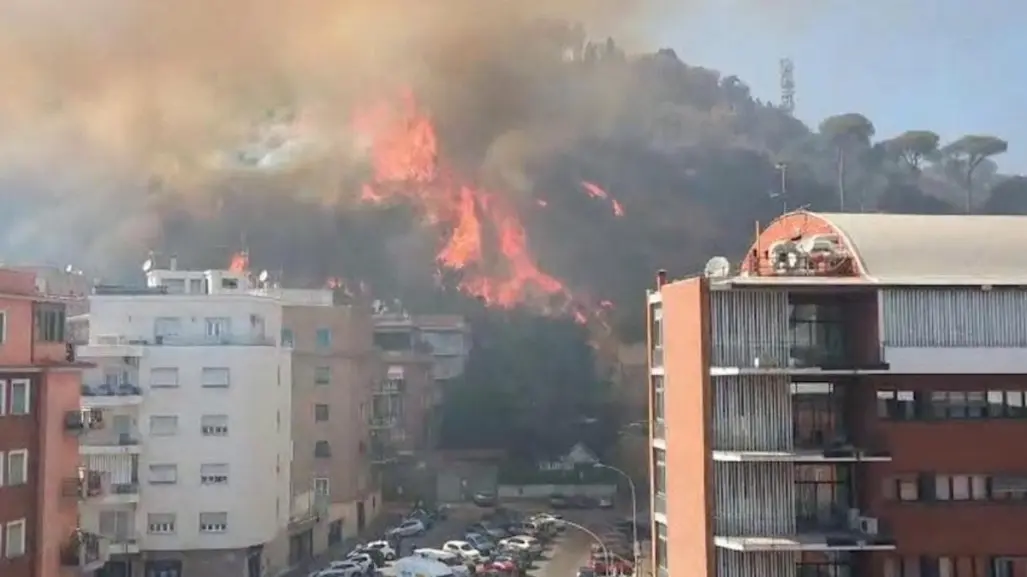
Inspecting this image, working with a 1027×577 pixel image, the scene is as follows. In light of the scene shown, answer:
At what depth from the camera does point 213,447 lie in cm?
2261

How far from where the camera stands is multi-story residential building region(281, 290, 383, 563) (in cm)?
2531

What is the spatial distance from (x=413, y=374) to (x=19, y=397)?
16.4 metres

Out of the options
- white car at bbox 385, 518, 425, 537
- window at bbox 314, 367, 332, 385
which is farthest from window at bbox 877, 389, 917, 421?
white car at bbox 385, 518, 425, 537

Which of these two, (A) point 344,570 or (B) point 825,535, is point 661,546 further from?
(A) point 344,570

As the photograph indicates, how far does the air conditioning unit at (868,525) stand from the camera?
1094cm

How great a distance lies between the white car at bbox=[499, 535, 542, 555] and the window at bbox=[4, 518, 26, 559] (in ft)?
42.1

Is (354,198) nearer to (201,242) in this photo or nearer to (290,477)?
(201,242)

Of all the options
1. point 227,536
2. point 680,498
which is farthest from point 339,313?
point 680,498

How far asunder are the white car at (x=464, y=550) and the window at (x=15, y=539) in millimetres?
11803

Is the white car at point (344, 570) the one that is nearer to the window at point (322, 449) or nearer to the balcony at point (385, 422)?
the window at point (322, 449)

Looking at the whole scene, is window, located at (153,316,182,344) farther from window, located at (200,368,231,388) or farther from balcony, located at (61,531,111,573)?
balcony, located at (61,531,111,573)

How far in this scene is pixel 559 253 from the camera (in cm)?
3603

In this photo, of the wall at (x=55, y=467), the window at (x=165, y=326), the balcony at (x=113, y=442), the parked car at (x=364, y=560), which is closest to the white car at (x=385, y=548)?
the parked car at (x=364, y=560)

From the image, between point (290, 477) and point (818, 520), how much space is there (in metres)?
15.8
